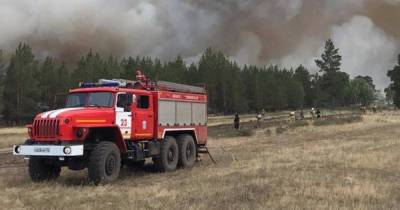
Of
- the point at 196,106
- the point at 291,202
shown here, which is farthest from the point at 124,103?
the point at 291,202

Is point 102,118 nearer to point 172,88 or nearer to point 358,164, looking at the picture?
point 172,88

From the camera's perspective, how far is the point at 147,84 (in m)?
20.0

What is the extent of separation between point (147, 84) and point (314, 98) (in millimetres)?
171206

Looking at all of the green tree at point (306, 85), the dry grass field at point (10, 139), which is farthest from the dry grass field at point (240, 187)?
the green tree at point (306, 85)

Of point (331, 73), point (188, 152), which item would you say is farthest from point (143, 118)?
point (331, 73)

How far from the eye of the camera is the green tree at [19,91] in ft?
326

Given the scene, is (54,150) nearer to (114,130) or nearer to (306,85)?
(114,130)

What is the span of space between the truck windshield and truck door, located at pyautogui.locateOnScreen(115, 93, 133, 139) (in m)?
0.30

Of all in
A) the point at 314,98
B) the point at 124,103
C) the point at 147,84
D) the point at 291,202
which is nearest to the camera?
the point at 291,202

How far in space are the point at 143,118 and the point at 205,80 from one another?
110461mm

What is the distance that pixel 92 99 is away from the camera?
1770 cm

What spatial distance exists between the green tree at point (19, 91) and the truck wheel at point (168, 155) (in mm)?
82455

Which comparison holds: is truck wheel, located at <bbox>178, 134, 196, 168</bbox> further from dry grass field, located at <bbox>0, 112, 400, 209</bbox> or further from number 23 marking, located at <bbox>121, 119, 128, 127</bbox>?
number 23 marking, located at <bbox>121, 119, 128, 127</bbox>

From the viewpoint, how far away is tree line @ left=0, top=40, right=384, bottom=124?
3954 inches
